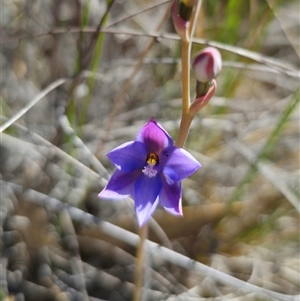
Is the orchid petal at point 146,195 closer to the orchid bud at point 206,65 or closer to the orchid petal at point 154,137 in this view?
the orchid petal at point 154,137

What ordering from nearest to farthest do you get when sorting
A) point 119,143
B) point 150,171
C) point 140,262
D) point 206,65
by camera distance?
1. point 206,65
2. point 150,171
3. point 140,262
4. point 119,143

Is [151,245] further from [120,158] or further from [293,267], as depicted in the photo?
[293,267]

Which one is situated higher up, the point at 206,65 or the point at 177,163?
the point at 206,65

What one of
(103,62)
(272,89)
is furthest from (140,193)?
(272,89)

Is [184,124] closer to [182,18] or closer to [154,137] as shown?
[154,137]

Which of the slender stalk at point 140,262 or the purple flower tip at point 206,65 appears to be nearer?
the purple flower tip at point 206,65

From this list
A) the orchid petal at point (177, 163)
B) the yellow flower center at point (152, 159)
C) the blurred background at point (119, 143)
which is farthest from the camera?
the blurred background at point (119, 143)

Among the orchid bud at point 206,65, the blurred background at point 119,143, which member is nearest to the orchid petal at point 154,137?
the orchid bud at point 206,65

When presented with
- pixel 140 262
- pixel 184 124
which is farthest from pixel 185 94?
pixel 140 262
